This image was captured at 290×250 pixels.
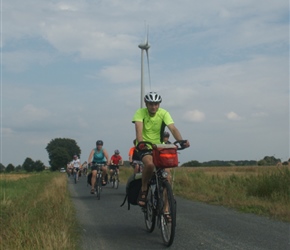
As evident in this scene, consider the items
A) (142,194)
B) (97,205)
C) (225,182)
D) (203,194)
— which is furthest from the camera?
(225,182)

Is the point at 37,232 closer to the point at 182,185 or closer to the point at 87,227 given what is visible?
the point at 87,227

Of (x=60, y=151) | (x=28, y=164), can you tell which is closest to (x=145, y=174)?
(x=60, y=151)

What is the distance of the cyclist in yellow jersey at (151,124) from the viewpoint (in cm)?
734

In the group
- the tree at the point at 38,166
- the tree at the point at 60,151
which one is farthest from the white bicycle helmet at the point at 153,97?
the tree at the point at 38,166

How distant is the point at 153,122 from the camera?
7.56m

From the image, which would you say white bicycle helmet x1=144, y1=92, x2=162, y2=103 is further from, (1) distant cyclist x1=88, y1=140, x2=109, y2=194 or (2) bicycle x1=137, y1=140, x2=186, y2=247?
(1) distant cyclist x1=88, y1=140, x2=109, y2=194

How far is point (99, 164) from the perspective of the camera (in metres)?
15.9

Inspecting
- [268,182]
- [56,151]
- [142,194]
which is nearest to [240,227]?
[142,194]

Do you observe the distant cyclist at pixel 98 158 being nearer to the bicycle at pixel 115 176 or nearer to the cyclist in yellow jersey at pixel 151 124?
the bicycle at pixel 115 176

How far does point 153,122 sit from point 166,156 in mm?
973

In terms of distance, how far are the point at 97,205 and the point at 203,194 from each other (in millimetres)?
3563

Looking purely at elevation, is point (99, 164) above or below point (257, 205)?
above

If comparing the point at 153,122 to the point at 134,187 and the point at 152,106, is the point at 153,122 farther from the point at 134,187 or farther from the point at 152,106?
the point at 134,187

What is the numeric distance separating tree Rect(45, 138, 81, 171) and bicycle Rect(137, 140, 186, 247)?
117308 mm
